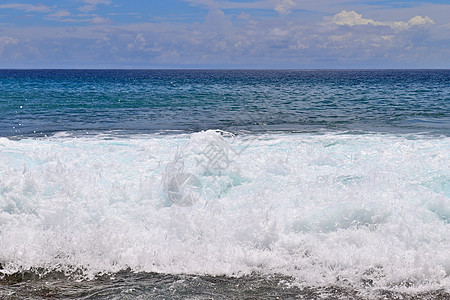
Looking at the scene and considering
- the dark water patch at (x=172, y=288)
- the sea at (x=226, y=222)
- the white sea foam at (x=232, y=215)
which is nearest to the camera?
the dark water patch at (x=172, y=288)

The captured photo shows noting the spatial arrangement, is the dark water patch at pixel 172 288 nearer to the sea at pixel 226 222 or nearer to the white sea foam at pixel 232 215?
the sea at pixel 226 222

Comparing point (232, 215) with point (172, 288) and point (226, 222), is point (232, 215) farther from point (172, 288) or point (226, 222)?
point (172, 288)

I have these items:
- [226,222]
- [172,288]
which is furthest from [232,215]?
[172,288]

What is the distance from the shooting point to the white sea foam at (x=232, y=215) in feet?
20.2

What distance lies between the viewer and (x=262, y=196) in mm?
7715

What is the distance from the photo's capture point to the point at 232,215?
7398mm

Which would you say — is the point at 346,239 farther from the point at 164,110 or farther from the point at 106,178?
the point at 164,110

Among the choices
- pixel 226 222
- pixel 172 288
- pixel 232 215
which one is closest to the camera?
pixel 172 288

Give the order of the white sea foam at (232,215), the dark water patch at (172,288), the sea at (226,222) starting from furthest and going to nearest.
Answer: the white sea foam at (232,215)
the sea at (226,222)
the dark water patch at (172,288)

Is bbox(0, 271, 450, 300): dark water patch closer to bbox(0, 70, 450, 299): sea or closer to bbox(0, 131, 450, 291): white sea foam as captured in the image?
bbox(0, 70, 450, 299): sea

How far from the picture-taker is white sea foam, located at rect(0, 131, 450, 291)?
20.2 ft

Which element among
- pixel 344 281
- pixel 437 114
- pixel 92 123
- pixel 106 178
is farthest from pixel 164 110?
pixel 344 281

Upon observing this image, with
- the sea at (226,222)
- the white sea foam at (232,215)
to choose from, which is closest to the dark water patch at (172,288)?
the sea at (226,222)

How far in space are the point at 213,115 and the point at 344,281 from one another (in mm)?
17681
